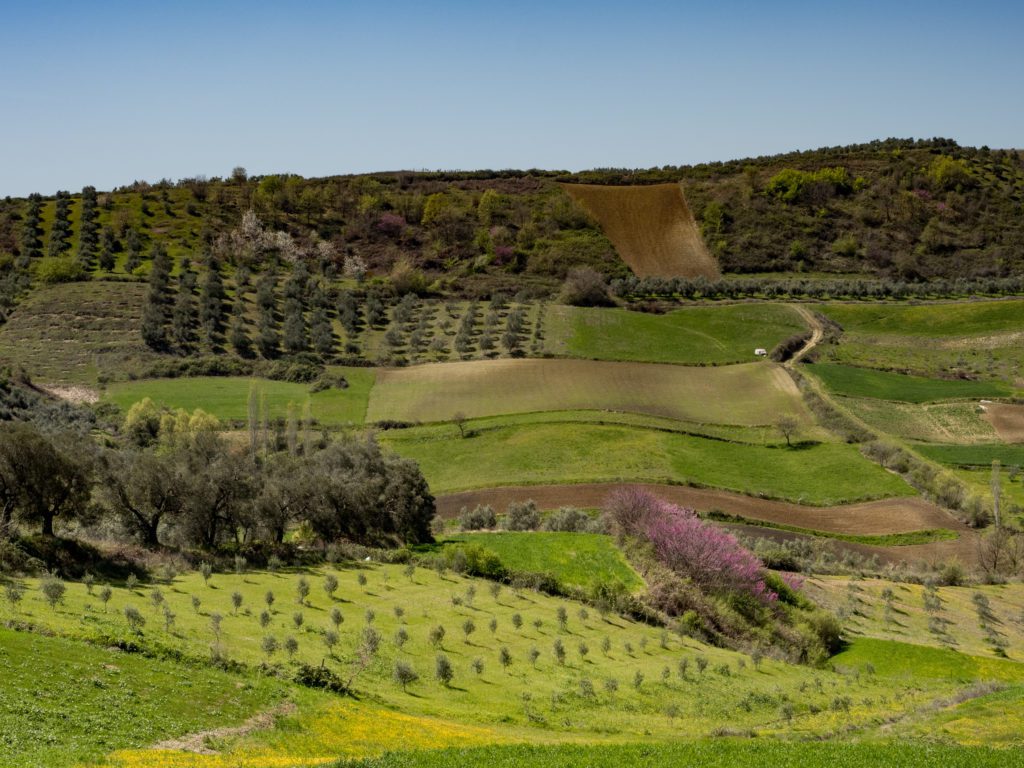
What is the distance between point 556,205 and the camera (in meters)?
189

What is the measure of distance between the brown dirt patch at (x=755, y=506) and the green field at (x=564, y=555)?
14.3 m

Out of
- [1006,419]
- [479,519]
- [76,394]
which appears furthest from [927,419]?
[76,394]

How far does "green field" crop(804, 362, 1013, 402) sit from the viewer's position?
114m

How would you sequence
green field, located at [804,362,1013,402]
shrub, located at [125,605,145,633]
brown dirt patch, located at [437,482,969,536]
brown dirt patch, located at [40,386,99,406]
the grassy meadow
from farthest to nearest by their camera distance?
green field, located at [804,362,1013,402] → brown dirt patch, located at [40,386,99,406] → the grassy meadow → brown dirt patch, located at [437,482,969,536] → shrub, located at [125,605,145,633]

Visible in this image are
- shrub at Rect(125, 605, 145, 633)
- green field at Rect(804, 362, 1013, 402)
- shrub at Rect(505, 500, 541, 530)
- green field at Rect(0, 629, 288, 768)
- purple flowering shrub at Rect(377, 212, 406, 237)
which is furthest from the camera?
purple flowering shrub at Rect(377, 212, 406, 237)

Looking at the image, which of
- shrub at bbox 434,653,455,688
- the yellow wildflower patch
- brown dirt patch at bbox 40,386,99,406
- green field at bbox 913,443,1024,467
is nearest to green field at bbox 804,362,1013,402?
green field at bbox 913,443,1024,467

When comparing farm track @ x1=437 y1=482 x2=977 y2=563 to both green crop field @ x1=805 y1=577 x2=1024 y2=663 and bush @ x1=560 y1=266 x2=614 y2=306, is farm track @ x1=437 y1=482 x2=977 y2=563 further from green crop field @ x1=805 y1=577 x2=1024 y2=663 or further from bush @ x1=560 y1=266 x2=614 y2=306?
bush @ x1=560 y1=266 x2=614 y2=306

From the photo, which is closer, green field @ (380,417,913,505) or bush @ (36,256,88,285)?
green field @ (380,417,913,505)

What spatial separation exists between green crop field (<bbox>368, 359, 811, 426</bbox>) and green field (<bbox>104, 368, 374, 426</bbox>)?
2439 millimetres

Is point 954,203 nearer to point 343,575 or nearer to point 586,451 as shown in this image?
point 586,451

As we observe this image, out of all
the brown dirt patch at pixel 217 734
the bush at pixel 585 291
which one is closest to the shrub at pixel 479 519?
the brown dirt patch at pixel 217 734

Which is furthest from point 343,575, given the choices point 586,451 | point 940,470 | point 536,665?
point 940,470

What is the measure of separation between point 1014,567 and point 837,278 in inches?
4045

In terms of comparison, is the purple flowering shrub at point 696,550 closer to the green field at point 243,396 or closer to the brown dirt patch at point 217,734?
the brown dirt patch at point 217,734
